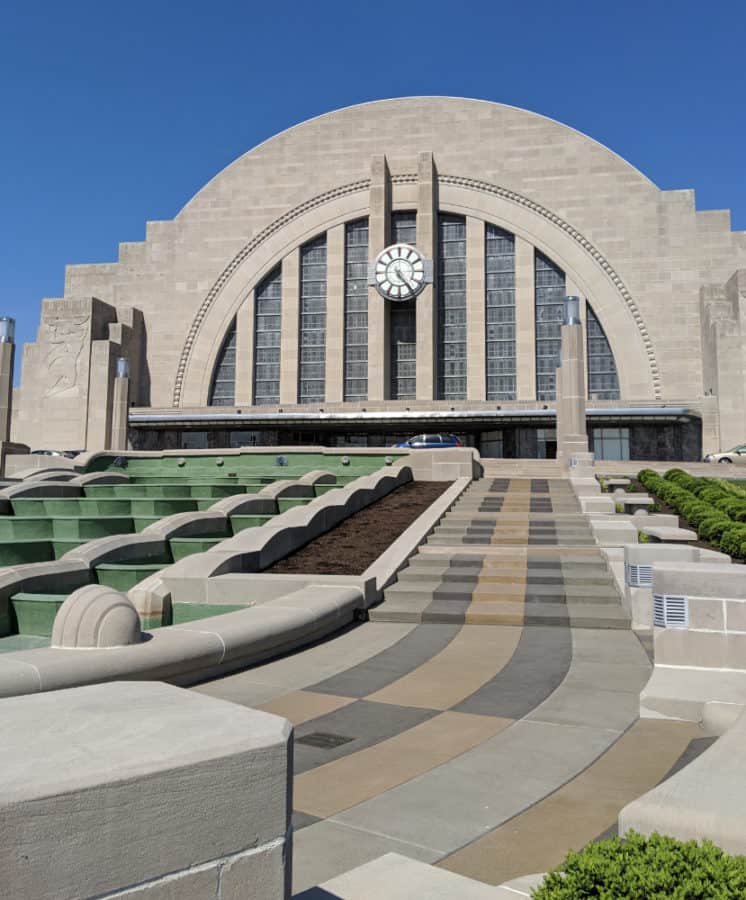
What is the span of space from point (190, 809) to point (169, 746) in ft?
0.66

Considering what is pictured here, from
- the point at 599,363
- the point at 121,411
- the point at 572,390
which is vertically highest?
the point at 599,363

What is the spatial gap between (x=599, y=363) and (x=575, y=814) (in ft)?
156

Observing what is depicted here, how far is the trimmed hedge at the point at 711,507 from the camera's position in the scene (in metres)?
13.0

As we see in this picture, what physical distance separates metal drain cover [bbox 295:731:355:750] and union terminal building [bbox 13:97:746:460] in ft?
129

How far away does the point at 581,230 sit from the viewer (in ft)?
159

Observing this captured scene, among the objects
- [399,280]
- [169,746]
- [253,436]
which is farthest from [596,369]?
[169,746]

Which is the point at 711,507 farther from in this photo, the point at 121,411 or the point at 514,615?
the point at 121,411

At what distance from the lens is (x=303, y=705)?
616cm

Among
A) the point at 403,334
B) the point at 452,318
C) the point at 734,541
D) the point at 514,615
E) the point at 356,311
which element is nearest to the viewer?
the point at 514,615

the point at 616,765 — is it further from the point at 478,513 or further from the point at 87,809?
the point at 478,513

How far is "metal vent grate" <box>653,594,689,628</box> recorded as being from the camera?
21.8ft

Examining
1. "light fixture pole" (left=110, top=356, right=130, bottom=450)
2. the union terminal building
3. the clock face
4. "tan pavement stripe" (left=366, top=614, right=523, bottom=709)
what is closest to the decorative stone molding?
Answer: the union terminal building

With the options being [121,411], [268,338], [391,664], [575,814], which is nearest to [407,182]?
[268,338]

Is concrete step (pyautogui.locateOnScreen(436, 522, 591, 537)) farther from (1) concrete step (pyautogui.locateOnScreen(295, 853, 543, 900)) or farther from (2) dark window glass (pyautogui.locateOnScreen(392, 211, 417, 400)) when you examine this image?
(2) dark window glass (pyautogui.locateOnScreen(392, 211, 417, 400))
